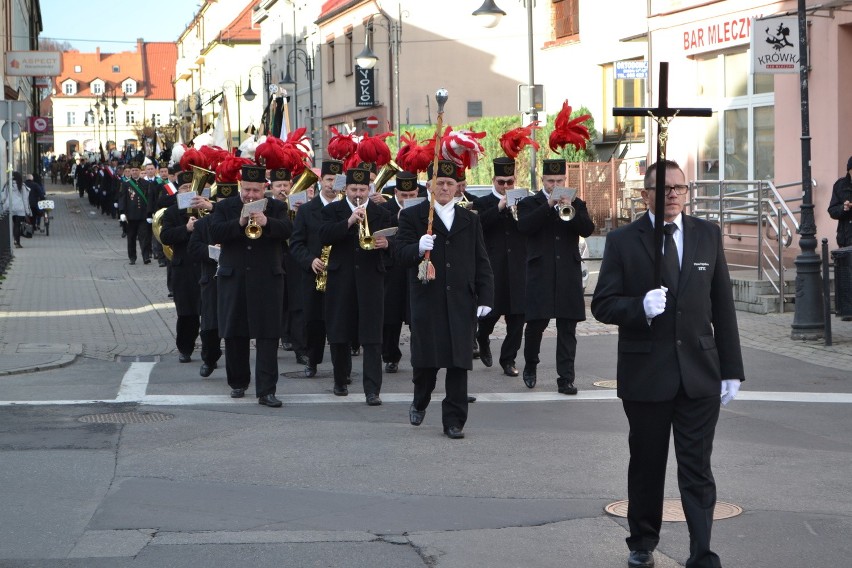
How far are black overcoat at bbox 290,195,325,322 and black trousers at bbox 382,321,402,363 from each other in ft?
3.17

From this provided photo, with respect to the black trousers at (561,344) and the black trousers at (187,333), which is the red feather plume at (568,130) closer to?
the black trousers at (561,344)

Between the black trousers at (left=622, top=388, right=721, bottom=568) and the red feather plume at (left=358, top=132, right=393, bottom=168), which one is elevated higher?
the red feather plume at (left=358, top=132, right=393, bottom=168)

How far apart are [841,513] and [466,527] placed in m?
1.93

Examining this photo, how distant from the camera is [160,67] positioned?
153m

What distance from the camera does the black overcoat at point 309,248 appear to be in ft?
36.9

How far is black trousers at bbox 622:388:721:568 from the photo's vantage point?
5551mm

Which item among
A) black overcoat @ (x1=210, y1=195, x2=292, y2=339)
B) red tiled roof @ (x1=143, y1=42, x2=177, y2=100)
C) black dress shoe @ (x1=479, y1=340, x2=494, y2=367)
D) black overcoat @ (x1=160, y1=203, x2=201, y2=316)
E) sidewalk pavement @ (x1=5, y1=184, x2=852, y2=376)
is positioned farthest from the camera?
red tiled roof @ (x1=143, y1=42, x2=177, y2=100)

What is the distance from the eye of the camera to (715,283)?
5.81 metres

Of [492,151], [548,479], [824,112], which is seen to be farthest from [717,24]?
[548,479]

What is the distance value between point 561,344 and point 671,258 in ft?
17.3

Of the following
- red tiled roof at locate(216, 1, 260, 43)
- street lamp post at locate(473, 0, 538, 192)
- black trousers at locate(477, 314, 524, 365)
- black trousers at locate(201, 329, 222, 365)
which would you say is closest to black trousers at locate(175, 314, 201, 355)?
black trousers at locate(201, 329, 222, 365)

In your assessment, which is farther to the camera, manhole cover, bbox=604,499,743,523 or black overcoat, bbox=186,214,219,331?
black overcoat, bbox=186,214,219,331

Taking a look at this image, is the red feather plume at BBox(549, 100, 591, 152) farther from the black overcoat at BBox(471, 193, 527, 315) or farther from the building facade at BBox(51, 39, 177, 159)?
the building facade at BBox(51, 39, 177, 159)

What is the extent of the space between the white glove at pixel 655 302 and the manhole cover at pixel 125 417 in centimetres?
519
